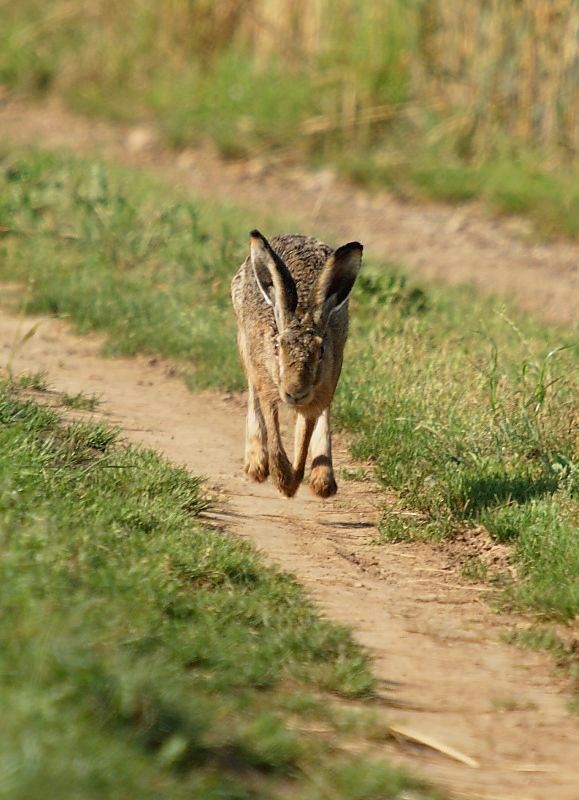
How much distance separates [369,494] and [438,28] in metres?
7.58

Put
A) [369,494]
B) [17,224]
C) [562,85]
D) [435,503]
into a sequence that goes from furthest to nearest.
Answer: [562,85], [17,224], [369,494], [435,503]

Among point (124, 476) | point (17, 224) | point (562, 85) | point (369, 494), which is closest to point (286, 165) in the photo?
point (562, 85)

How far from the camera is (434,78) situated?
13500mm

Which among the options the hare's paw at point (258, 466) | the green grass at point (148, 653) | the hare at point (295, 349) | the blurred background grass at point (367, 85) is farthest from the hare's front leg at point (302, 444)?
the blurred background grass at point (367, 85)

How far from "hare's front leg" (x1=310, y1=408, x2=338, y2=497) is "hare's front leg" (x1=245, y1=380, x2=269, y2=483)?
24cm

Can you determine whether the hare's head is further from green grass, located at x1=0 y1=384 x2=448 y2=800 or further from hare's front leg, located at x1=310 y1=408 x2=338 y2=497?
green grass, located at x1=0 y1=384 x2=448 y2=800

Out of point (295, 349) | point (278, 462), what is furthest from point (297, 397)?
point (278, 462)

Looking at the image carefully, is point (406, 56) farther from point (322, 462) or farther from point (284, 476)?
point (284, 476)

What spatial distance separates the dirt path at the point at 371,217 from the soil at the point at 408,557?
3 centimetres

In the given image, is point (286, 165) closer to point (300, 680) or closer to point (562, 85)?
point (562, 85)

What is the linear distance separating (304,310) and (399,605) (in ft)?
4.90

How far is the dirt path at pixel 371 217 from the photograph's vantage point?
11094mm

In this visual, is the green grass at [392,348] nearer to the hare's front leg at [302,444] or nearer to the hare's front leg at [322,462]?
the hare's front leg at [322,462]

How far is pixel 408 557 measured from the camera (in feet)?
20.1
